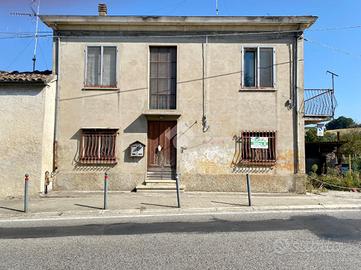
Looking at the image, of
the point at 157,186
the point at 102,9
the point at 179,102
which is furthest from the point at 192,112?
the point at 102,9

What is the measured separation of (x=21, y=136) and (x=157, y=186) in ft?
17.1

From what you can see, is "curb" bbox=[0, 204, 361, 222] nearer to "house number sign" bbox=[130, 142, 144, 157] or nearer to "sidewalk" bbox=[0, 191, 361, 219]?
"sidewalk" bbox=[0, 191, 361, 219]

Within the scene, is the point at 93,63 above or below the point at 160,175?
above

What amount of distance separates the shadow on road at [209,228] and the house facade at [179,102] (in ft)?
19.2

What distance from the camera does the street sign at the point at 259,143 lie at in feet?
50.0

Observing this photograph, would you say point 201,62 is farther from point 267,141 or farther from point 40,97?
point 40,97

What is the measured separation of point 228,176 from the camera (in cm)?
1516

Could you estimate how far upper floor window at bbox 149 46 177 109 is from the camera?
51.2ft

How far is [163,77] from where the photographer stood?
15.7 m

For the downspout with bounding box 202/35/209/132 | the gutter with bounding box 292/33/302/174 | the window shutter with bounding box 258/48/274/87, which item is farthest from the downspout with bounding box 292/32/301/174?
the downspout with bounding box 202/35/209/132

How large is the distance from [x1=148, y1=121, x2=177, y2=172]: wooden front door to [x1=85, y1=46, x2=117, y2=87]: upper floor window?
96.6 inches

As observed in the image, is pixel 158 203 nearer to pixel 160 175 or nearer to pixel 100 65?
pixel 160 175

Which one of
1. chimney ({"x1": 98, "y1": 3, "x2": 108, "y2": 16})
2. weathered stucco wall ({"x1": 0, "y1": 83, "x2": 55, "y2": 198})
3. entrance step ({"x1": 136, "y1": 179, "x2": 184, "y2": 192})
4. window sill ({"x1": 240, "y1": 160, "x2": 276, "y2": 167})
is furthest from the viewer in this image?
chimney ({"x1": 98, "y1": 3, "x2": 108, "y2": 16})

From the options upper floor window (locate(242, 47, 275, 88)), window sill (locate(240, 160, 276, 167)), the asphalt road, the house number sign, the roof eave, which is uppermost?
the roof eave
